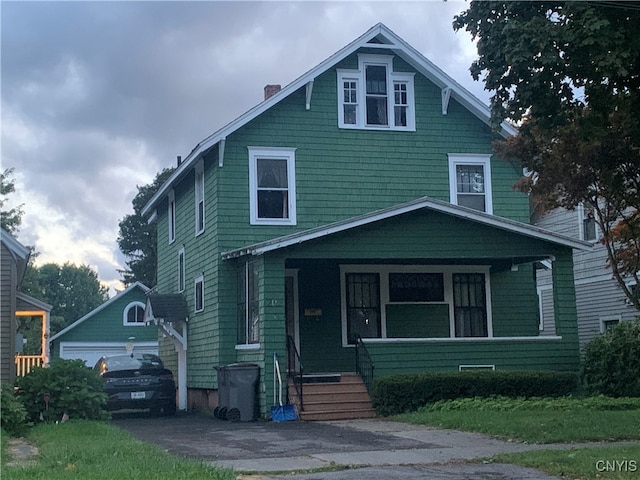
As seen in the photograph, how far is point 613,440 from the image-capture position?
12.4m

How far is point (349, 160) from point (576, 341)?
7002mm

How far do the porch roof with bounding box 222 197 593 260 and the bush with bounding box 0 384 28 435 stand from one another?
584cm

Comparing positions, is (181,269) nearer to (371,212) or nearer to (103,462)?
(371,212)

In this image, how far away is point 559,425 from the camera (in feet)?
44.1

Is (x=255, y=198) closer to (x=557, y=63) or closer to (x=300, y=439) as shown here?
(x=300, y=439)

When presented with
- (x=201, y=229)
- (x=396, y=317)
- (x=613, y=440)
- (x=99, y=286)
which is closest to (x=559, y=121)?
(x=613, y=440)

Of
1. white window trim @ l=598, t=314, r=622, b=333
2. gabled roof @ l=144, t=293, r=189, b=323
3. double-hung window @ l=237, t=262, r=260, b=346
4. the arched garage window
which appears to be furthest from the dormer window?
the arched garage window

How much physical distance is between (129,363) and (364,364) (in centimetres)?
570

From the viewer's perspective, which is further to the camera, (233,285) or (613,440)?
(233,285)

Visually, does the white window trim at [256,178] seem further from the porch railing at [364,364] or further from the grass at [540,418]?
the grass at [540,418]

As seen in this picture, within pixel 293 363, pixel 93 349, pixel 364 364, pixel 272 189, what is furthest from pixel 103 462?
pixel 93 349

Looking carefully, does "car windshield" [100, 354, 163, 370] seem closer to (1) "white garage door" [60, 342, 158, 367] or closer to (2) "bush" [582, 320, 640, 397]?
(2) "bush" [582, 320, 640, 397]

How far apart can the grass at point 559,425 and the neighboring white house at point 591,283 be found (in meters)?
11.0

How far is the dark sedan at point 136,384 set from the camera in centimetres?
2095
